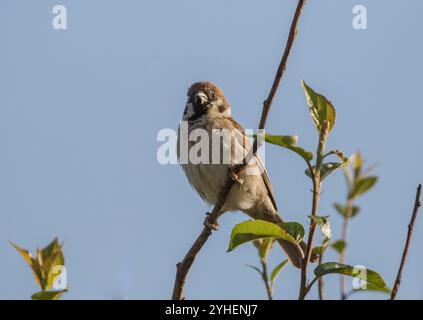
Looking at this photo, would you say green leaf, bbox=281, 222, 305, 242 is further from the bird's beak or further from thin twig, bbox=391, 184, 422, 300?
the bird's beak

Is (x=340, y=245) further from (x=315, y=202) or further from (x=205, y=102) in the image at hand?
(x=205, y=102)

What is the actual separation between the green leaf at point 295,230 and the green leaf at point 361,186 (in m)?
0.19

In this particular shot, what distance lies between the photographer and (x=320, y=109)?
7.23 ft

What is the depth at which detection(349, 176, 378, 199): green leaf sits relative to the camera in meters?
2.15

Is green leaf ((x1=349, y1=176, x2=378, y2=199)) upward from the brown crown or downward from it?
downward

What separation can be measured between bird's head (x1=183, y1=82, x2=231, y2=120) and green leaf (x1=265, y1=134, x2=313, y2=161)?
2.95m

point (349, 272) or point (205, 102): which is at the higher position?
point (205, 102)

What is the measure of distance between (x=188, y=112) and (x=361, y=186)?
3.20 meters

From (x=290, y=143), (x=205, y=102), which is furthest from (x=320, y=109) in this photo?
(x=205, y=102)

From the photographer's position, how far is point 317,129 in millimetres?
2176

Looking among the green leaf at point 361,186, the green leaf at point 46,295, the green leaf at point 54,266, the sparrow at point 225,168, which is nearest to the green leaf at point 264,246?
the green leaf at point 361,186

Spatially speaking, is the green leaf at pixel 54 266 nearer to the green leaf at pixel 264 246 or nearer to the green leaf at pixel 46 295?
the green leaf at pixel 46 295

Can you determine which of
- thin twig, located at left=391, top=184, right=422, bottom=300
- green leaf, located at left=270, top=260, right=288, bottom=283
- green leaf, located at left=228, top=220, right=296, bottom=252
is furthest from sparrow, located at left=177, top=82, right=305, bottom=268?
thin twig, located at left=391, top=184, right=422, bottom=300
